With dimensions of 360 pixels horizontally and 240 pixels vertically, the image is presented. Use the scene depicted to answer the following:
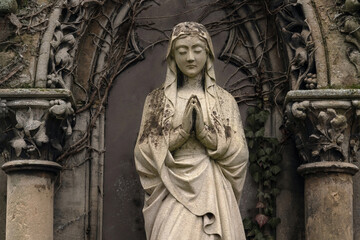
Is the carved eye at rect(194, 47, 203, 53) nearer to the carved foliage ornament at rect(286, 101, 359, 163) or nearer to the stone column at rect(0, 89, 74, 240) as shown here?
the carved foliage ornament at rect(286, 101, 359, 163)

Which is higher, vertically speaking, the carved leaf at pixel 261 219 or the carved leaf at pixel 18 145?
the carved leaf at pixel 18 145

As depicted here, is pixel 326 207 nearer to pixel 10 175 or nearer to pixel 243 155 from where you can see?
pixel 243 155

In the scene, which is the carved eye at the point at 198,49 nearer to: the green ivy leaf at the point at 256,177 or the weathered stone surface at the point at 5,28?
the green ivy leaf at the point at 256,177

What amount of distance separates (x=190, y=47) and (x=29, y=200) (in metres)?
2.34

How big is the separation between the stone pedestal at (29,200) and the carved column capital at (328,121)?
108 inches

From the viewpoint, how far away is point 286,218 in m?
14.3

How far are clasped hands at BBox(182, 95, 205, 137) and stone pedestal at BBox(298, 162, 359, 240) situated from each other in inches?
56.6

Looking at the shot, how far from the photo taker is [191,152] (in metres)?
13.2

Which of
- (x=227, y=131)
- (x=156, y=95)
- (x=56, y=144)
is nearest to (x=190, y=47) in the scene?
(x=156, y=95)

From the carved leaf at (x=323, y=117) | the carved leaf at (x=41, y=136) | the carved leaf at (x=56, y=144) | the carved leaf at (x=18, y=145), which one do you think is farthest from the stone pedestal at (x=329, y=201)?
the carved leaf at (x=18, y=145)

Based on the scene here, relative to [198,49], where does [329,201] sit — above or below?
below

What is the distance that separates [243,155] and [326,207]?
3.53 feet

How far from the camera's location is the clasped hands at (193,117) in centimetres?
1286

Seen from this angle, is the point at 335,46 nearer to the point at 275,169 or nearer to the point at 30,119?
the point at 275,169
